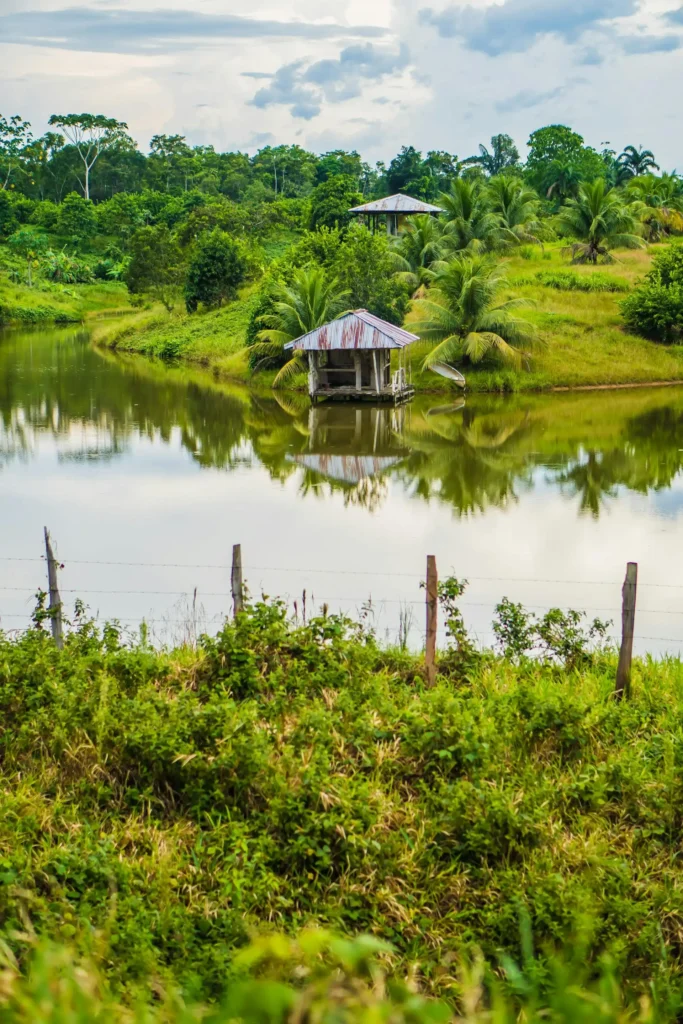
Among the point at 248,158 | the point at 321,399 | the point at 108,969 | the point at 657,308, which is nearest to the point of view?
the point at 108,969

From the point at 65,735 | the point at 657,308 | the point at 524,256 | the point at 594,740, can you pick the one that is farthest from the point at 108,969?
the point at 524,256

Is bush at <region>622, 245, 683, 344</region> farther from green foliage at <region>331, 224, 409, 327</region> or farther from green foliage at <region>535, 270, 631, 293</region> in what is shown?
green foliage at <region>331, 224, 409, 327</region>

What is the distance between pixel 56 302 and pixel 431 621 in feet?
146

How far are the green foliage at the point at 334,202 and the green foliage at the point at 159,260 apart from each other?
5619 mm

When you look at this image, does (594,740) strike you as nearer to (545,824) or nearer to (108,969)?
(545,824)

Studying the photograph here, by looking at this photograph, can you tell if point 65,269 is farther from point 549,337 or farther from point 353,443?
point 353,443

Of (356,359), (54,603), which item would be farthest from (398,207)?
(54,603)

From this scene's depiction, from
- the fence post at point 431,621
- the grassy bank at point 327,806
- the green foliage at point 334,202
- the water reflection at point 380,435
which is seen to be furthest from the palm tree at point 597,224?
the grassy bank at point 327,806

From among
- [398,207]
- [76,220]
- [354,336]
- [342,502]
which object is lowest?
[342,502]

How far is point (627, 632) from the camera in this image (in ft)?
21.0

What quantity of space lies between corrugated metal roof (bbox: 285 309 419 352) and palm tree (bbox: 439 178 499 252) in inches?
353

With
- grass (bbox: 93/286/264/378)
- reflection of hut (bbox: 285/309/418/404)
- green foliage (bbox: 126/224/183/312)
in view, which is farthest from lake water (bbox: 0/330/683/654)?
green foliage (bbox: 126/224/183/312)

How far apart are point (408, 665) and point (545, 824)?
7.07 feet

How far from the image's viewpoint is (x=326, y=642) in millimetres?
7211
